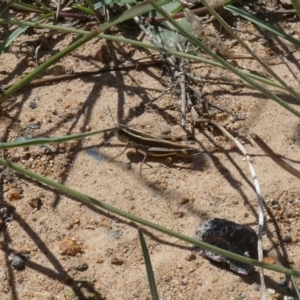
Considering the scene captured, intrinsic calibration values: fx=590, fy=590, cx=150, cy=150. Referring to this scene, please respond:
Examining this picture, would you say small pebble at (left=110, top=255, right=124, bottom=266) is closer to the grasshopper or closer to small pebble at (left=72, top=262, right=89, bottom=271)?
small pebble at (left=72, top=262, right=89, bottom=271)

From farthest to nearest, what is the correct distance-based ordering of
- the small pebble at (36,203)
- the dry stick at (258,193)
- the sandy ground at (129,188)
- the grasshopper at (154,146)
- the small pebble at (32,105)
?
the small pebble at (32,105) → the grasshopper at (154,146) → the small pebble at (36,203) → the sandy ground at (129,188) → the dry stick at (258,193)

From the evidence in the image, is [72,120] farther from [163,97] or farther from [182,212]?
[182,212]

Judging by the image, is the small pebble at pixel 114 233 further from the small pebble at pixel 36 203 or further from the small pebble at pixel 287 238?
the small pebble at pixel 287 238

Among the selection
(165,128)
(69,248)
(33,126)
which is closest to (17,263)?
(69,248)

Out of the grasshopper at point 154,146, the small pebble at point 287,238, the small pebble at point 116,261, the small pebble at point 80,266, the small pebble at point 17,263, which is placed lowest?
the small pebble at point 287,238

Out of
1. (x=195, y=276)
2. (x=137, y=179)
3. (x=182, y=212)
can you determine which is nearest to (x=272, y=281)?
(x=195, y=276)

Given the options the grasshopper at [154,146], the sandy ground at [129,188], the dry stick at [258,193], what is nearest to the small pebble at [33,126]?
the sandy ground at [129,188]

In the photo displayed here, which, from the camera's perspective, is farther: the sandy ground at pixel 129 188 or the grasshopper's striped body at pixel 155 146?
the grasshopper's striped body at pixel 155 146

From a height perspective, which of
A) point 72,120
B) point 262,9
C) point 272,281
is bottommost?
point 272,281
